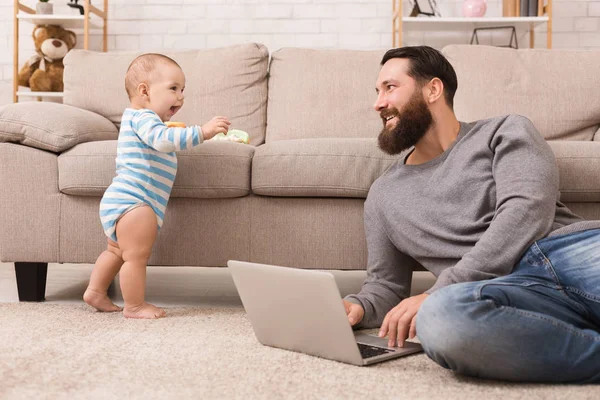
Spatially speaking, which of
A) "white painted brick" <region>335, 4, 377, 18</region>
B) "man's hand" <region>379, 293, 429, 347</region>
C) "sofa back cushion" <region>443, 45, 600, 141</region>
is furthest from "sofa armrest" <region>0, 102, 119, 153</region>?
"white painted brick" <region>335, 4, 377, 18</region>

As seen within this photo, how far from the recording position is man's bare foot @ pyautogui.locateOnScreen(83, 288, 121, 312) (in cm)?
187

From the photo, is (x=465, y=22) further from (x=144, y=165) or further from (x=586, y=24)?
(x=144, y=165)

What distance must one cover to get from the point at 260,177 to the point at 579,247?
0.93 m

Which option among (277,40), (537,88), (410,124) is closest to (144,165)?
(410,124)

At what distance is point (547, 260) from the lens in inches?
51.0

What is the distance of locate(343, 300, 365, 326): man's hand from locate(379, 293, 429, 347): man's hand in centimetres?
18

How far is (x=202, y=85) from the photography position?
271 centimetres

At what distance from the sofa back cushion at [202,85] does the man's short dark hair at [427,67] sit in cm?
111

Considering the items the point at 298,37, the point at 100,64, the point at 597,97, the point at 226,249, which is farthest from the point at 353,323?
the point at 298,37

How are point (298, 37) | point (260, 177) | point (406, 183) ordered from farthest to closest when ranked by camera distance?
1. point (298, 37)
2. point (260, 177)
3. point (406, 183)

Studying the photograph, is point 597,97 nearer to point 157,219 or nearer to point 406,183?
point 406,183

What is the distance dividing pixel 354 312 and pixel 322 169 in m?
0.55

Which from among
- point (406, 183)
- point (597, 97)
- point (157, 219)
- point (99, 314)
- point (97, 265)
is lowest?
point (99, 314)

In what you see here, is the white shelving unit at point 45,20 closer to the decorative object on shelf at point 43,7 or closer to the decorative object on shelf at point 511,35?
the decorative object on shelf at point 43,7
